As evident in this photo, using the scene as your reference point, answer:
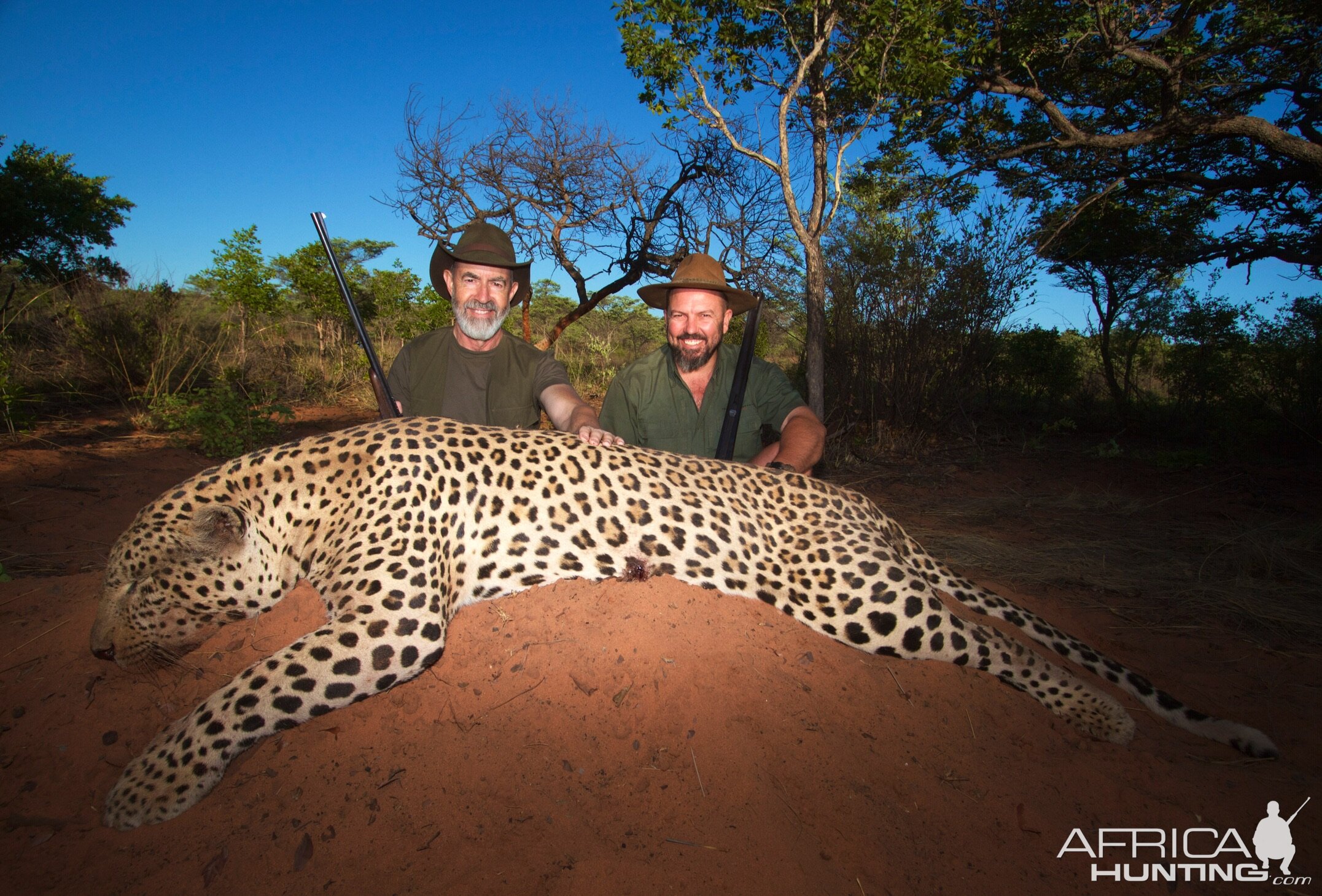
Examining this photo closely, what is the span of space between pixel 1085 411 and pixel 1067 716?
41.8ft

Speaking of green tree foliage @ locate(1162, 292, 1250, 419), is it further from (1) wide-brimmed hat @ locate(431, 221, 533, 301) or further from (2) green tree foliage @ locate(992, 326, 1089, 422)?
(1) wide-brimmed hat @ locate(431, 221, 533, 301)

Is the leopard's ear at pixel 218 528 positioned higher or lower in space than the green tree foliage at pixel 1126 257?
lower

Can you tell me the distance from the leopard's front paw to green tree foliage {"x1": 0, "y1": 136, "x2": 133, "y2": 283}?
45.1 feet

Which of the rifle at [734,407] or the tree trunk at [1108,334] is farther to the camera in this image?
the tree trunk at [1108,334]

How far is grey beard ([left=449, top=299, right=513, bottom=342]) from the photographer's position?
463cm

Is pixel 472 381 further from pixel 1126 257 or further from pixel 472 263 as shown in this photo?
pixel 1126 257

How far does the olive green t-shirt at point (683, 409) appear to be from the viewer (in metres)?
4.85

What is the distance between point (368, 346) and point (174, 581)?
102 inches

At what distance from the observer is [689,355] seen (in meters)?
4.64

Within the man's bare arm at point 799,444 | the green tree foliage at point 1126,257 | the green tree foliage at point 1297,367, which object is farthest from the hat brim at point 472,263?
the green tree foliage at point 1297,367

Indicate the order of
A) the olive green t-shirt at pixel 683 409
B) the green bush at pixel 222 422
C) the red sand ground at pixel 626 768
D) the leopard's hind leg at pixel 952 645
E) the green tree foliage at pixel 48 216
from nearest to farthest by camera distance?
the red sand ground at pixel 626 768 → the leopard's hind leg at pixel 952 645 → the olive green t-shirt at pixel 683 409 → the green bush at pixel 222 422 → the green tree foliage at pixel 48 216

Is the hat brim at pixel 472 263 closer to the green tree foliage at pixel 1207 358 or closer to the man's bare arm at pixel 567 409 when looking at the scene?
the man's bare arm at pixel 567 409

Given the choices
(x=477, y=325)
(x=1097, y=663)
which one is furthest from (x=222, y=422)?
(x=1097, y=663)

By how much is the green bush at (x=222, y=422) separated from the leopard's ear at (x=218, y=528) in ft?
16.2
